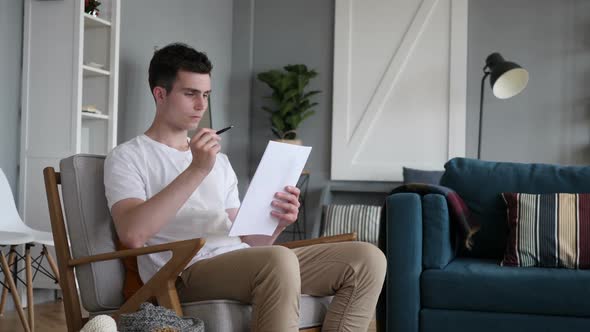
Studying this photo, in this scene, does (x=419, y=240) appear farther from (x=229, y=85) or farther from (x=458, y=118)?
(x=229, y=85)

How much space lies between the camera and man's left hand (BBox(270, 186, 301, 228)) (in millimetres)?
2219

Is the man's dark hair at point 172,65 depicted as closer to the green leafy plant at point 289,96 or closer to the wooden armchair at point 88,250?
the wooden armchair at point 88,250

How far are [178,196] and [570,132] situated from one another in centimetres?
474

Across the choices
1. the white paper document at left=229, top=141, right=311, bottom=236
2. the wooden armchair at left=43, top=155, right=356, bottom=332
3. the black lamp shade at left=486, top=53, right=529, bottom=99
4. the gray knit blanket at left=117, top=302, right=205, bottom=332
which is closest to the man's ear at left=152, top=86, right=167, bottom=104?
the wooden armchair at left=43, top=155, right=356, bottom=332

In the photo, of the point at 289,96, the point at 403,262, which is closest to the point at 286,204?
the point at 403,262

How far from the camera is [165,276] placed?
1.93 meters

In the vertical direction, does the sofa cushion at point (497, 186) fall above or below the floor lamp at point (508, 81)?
below

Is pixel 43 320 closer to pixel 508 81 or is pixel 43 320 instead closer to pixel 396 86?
pixel 396 86

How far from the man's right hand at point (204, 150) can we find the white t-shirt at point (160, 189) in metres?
0.22

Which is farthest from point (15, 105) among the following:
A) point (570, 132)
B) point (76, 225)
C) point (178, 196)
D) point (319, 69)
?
point (570, 132)

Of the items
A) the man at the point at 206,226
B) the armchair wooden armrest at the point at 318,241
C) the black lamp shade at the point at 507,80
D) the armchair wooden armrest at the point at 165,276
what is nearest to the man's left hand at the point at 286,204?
the man at the point at 206,226

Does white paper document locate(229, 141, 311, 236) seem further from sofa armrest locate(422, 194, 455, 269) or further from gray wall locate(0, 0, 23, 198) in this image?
gray wall locate(0, 0, 23, 198)

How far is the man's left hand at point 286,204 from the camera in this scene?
2.22m

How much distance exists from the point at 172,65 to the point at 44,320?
2187mm
